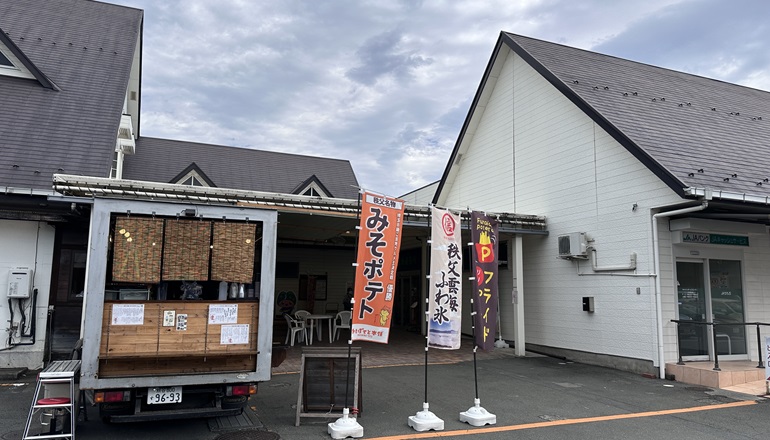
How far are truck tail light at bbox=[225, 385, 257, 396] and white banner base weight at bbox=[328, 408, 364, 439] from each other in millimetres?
963

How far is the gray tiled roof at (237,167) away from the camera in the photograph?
18203mm

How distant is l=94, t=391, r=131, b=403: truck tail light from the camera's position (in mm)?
4987

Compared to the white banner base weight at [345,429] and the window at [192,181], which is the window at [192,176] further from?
the white banner base weight at [345,429]

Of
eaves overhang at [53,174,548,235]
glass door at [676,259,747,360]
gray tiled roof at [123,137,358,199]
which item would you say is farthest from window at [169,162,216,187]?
glass door at [676,259,747,360]

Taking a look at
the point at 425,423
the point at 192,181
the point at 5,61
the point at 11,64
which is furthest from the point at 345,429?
the point at 192,181

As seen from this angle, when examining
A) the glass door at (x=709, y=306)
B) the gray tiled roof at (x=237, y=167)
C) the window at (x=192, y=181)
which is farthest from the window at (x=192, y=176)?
the glass door at (x=709, y=306)

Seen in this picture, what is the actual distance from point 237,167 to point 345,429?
15.9m

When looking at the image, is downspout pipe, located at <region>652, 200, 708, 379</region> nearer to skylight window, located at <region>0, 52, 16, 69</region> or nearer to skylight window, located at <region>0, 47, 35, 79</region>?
skylight window, located at <region>0, 47, 35, 79</region>

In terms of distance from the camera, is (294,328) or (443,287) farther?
(294,328)

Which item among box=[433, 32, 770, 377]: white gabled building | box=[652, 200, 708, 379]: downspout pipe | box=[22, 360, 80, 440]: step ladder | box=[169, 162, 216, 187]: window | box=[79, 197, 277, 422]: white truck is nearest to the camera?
box=[22, 360, 80, 440]: step ladder

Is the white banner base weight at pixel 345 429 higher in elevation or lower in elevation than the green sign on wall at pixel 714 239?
lower

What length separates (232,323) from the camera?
18.3 ft

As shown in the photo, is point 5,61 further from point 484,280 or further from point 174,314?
point 484,280

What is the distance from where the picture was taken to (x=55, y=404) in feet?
16.3
